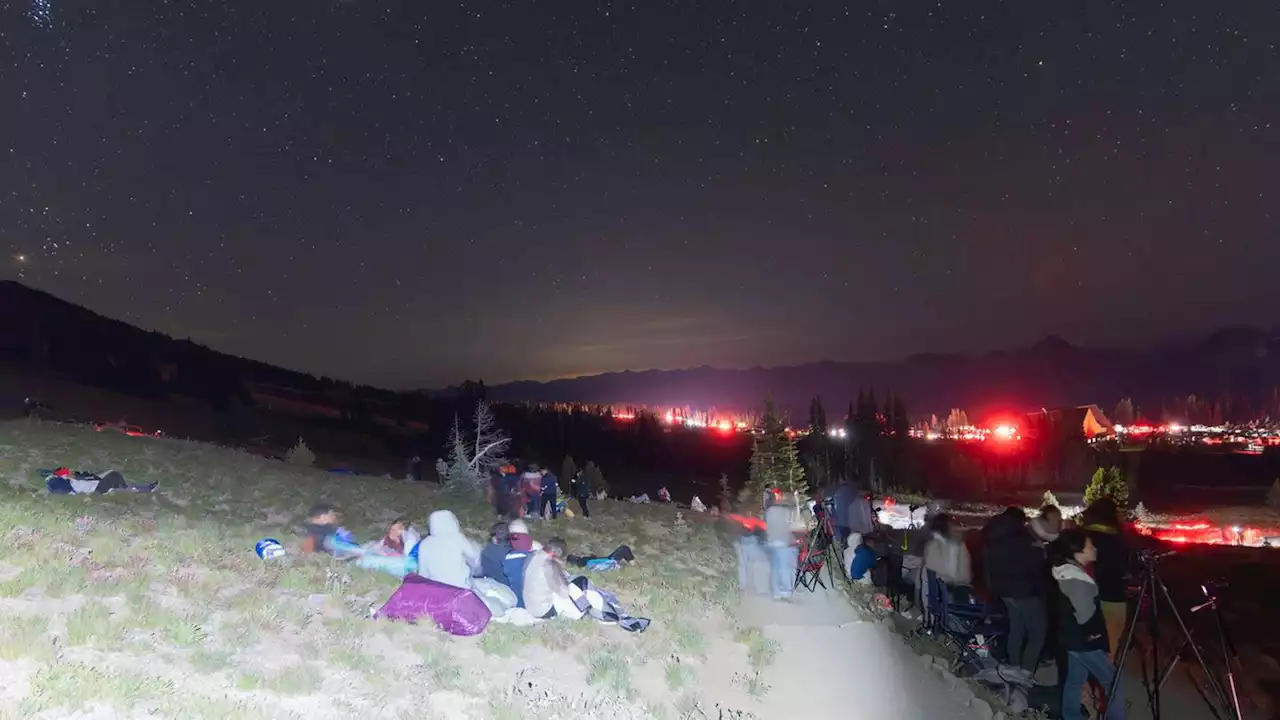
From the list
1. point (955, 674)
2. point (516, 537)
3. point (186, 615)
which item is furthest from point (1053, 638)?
point (186, 615)

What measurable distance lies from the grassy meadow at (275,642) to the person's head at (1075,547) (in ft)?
12.7

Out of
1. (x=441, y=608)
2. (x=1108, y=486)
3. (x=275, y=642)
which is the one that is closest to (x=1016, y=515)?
(x=441, y=608)

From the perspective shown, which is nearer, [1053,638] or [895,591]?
[1053,638]

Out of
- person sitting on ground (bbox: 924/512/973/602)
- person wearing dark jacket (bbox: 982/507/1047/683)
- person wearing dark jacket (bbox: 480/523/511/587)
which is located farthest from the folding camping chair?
person wearing dark jacket (bbox: 480/523/511/587)

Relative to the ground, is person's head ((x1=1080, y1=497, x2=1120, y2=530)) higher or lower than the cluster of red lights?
higher

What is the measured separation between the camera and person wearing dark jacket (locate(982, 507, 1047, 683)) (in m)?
10.2

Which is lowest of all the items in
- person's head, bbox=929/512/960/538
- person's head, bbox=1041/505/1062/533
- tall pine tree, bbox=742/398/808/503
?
tall pine tree, bbox=742/398/808/503

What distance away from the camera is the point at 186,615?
7637mm

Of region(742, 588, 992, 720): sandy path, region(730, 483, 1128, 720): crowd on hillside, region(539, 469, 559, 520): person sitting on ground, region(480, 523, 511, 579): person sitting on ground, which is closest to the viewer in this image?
region(730, 483, 1128, 720): crowd on hillside

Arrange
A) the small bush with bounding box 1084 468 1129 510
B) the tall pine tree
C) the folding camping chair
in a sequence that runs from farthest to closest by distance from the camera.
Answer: the tall pine tree → the small bush with bounding box 1084 468 1129 510 → the folding camping chair

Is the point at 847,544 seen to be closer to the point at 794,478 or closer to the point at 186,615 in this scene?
the point at 186,615

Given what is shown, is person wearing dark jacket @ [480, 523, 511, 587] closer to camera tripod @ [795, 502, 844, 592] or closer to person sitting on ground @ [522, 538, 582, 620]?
person sitting on ground @ [522, 538, 582, 620]

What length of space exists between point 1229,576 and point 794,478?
48.6 meters

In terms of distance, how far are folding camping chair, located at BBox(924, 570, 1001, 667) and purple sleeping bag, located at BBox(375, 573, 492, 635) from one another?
7.00 m
